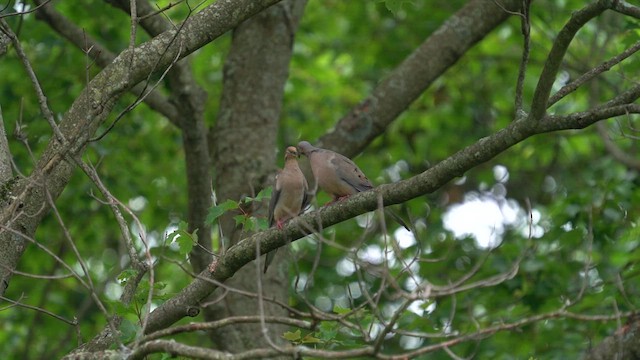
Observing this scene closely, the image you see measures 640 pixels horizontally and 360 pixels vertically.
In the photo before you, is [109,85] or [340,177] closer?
[109,85]

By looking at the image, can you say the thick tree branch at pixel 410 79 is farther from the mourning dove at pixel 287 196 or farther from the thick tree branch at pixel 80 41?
the thick tree branch at pixel 80 41

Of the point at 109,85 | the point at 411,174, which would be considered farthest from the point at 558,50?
the point at 411,174

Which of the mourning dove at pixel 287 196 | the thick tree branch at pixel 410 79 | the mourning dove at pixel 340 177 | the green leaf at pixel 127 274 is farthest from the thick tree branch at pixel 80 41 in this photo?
the green leaf at pixel 127 274

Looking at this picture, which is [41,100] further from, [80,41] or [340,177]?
[80,41]

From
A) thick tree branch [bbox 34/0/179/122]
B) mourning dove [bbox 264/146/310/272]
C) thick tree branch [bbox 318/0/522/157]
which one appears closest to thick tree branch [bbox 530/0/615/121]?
mourning dove [bbox 264/146/310/272]

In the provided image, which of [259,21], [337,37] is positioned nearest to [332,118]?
[337,37]

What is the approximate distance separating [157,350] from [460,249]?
5853mm

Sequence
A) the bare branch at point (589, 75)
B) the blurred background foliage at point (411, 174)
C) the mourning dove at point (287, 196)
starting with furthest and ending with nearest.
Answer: the blurred background foliage at point (411, 174) < the mourning dove at point (287, 196) < the bare branch at point (589, 75)

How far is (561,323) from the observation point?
26.7 feet

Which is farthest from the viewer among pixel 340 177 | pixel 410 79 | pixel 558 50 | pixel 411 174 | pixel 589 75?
pixel 411 174

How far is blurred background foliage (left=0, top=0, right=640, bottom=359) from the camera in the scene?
7.82 metres

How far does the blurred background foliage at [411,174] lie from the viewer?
7.82 metres

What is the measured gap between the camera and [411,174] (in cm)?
1062

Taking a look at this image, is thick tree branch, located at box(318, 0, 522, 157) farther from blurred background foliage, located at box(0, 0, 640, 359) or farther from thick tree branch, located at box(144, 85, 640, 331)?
thick tree branch, located at box(144, 85, 640, 331)
